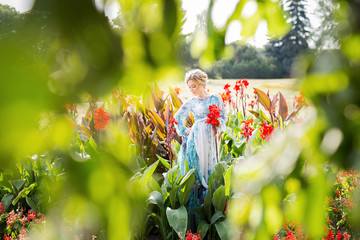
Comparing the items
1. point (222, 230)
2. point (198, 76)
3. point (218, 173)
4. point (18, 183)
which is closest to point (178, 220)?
point (222, 230)

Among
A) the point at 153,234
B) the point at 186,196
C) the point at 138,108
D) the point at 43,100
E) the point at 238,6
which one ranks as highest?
the point at 238,6

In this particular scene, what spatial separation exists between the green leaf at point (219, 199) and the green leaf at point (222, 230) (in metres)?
0.15

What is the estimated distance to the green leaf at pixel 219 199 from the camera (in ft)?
8.62

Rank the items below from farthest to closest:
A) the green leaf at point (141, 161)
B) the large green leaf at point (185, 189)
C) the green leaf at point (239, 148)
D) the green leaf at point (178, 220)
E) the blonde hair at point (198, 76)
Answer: the green leaf at point (239, 148) → the green leaf at point (141, 161) → the blonde hair at point (198, 76) → the large green leaf at point (185, 189) → the green leaf at point (178, 220)

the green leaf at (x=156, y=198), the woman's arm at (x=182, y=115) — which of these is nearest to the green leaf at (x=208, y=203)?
the green leaf at (x=156, y=198)

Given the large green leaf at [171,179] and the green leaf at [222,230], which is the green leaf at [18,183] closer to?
the large green leaf at [171,179]

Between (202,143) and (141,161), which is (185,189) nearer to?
(202,143)

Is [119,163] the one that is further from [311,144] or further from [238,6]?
[238,6]

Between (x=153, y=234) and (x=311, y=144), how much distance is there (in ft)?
9.75

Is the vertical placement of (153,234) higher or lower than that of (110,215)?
lower

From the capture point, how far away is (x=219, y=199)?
2660 millimetres

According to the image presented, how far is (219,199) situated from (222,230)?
0.90 ft

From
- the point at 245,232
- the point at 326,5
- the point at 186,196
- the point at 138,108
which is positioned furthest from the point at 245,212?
the point at 138,108

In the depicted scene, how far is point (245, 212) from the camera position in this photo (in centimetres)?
38
